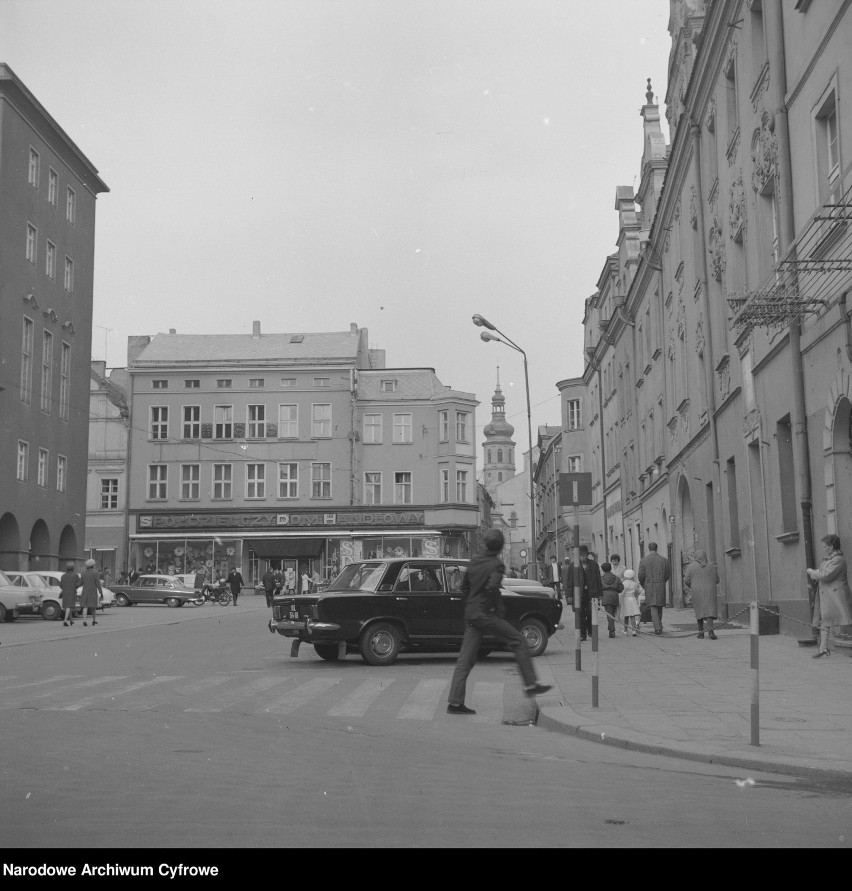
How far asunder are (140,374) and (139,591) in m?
24.4

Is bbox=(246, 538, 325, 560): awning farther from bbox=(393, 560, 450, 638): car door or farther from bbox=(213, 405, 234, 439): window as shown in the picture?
bbox=(393, 560, 450, 638): car door

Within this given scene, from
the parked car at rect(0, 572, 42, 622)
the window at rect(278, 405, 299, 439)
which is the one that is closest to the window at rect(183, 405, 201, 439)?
the window at rect(278, 405, 299, 439)

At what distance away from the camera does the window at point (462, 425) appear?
235 feet

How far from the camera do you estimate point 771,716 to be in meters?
10.3

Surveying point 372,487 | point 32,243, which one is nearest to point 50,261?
point 32,243

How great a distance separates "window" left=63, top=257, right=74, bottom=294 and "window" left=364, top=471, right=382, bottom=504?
25015 millimetres

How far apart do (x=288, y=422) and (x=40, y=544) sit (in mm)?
24898

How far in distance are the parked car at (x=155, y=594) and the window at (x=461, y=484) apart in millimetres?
22981

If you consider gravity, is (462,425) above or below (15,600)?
above

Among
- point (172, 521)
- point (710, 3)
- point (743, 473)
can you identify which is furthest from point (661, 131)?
point (172, 521)

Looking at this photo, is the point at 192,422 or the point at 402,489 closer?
the point at 402,489

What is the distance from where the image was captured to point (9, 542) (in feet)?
148

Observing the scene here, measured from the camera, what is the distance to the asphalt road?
5.65 metres

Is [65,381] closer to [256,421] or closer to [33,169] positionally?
[33,169]
